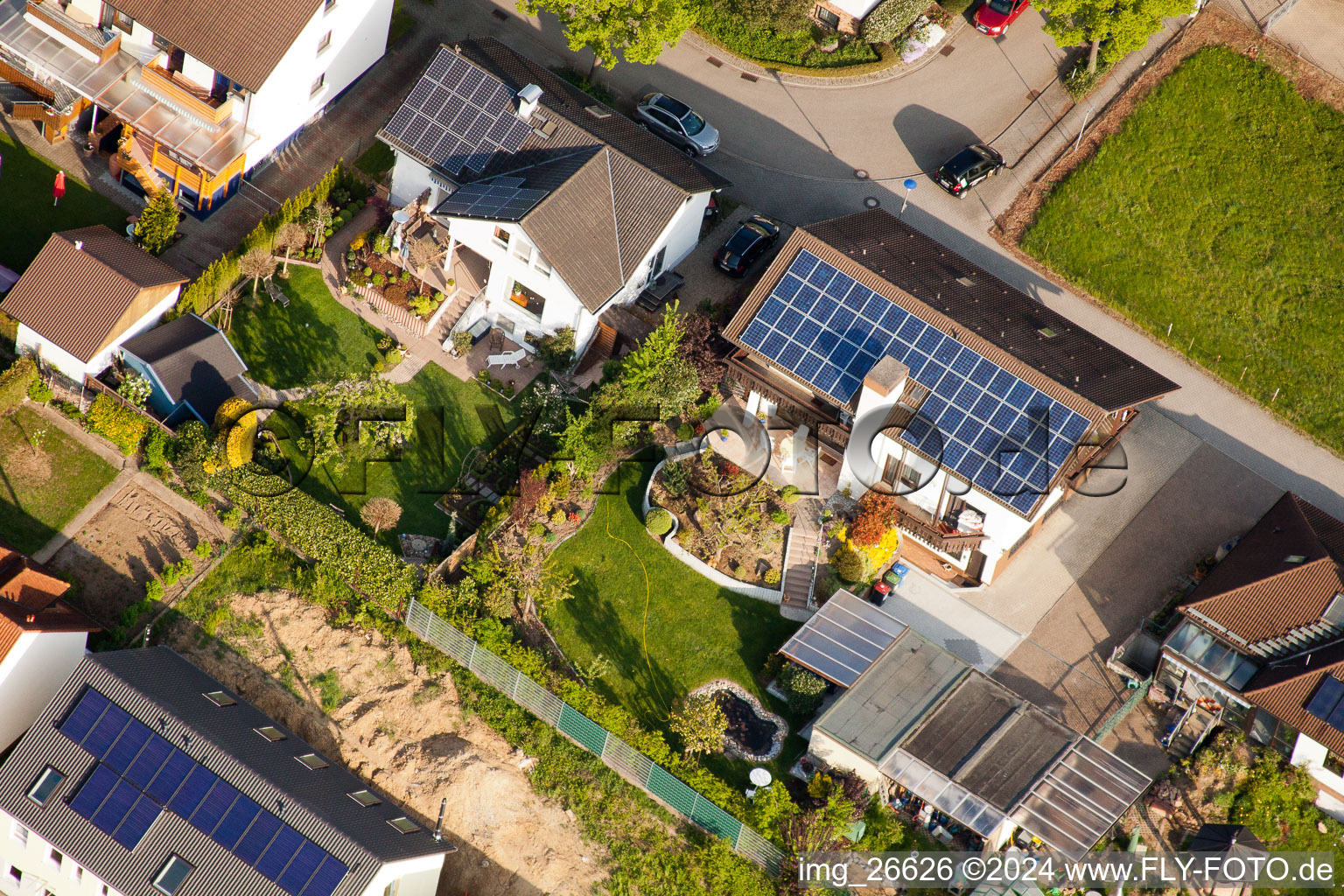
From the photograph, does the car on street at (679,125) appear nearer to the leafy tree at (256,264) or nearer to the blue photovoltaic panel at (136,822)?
the leafy tree at (256,264)

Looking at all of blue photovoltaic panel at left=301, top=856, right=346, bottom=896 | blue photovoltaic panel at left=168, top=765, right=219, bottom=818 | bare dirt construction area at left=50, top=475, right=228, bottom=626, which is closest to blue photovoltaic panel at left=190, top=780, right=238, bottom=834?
blue photovoltaic panel at left=168, top=765, right=219, bottom=818

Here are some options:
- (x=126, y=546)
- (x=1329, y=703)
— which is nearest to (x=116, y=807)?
(x=126, y=546)

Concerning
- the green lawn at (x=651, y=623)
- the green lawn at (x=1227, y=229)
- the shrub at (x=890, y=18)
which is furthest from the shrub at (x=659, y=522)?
the shrub at (x=890, y=18)

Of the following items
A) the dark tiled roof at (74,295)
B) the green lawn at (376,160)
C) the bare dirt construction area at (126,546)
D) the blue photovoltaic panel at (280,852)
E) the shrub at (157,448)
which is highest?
the green lawn at (376,160)

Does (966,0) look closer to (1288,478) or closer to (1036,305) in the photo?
(1036,305)

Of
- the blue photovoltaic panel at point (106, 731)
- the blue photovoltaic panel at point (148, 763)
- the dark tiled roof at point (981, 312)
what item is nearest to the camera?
the blue photovoltaic panel at point (148, 763)

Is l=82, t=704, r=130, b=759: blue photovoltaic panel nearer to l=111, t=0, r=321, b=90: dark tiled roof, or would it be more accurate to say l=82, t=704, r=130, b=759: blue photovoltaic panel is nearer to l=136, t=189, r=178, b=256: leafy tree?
l=136, t=189, r=178, b=256: leafy tree
